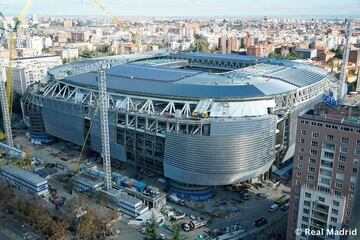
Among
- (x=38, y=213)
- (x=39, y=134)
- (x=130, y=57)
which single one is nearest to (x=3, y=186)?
(x=38, y=213)

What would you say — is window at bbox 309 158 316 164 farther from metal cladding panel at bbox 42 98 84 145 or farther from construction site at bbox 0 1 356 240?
metal cladding panel at bbox 42 98 84 145

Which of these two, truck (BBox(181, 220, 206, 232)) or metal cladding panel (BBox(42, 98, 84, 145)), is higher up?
metal cladding panel (BBox(42, 98, 84, 145))

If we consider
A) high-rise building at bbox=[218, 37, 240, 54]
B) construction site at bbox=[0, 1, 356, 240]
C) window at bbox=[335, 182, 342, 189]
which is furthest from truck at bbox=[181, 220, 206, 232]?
high-rise building at bbox=[218, 37, 240, 54]

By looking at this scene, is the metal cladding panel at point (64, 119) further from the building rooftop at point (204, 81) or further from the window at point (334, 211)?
the window at point (334, 211)

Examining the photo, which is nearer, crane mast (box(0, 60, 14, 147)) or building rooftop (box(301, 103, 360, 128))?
building rooftop (box(301, 103, 360, 128))

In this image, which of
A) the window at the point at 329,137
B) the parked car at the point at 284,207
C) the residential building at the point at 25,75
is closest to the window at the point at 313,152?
the window at the point at 329,137

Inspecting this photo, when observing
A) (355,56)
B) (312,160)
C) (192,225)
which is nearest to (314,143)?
(312,160)
